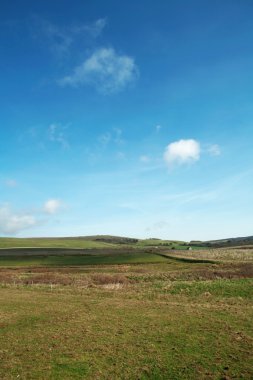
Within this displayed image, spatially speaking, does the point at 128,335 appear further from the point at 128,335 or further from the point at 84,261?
the point at 84,261

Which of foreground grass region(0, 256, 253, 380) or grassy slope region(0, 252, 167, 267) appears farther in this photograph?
grassy slope region(0, 252, 167, 267)

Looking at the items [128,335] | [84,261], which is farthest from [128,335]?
[84,261]

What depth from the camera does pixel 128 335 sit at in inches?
814

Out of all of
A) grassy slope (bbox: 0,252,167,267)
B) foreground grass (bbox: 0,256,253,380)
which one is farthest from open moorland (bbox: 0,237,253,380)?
grassy slope (bbox: 0,252,167,267)

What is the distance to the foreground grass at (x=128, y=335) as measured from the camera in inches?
607

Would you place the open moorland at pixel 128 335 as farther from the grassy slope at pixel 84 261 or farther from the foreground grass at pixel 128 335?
the grassy slope at pixel 84 261

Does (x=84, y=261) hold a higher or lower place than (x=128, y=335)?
higher

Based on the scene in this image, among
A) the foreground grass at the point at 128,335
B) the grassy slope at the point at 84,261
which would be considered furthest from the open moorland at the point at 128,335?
the grassy slope at the point at 84,261

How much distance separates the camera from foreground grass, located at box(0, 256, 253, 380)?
607 inches

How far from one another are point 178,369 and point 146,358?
1.94 meters

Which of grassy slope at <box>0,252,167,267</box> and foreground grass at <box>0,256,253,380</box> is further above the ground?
grassy slope at <box>0,252,167,267</box>

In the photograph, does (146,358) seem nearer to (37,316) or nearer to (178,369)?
(178,369)

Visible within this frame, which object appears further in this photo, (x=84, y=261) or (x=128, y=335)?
(x=84, y=261)

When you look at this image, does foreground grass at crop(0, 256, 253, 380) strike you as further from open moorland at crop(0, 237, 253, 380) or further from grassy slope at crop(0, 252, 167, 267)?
grassy slope at crop(0, 252, 167, 267)
